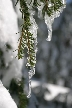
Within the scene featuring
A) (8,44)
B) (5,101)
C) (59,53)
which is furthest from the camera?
(59,53)

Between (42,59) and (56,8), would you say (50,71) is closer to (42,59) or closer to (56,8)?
(42,59)

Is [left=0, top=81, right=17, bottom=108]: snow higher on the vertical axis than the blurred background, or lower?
higher

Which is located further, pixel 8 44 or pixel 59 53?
pixel 59 53

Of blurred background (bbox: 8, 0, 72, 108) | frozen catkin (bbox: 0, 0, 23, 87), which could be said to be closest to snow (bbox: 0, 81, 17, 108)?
frozen catkin (bbox: 0, 0, 23, 87)

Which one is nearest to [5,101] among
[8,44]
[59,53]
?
[8,44]

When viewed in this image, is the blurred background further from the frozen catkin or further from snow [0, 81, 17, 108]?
snow [0, 81, 17, 108]

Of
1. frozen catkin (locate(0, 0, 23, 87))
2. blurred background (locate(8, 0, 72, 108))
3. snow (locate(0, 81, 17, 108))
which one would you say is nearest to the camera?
snow (locate(0, 81, 17, 108))

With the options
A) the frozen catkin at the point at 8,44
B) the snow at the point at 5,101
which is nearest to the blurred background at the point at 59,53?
the frozen catkin at the point at 8,44

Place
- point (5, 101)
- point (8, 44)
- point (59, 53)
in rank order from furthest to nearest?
point (59, 53) < point (8, 44) < point (5, 101)

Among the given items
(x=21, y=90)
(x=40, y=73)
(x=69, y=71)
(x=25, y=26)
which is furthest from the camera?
(x=40, y=73)

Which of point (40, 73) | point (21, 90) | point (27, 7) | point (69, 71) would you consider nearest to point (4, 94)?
point (27, 7)

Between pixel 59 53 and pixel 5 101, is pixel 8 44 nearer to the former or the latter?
pixel 5 101
